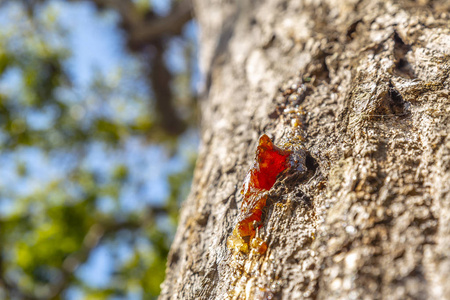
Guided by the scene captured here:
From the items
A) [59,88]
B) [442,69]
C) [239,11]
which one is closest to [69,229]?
[59,88]

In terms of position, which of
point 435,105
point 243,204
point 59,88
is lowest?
point 435,105

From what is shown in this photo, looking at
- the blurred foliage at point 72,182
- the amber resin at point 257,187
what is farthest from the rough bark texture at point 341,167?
the blurred foliage at point 72,182

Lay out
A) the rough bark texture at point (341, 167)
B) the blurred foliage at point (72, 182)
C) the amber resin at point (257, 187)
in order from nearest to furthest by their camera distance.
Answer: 1. the rough bark texture at point (341, 167)
2. the amber resin at point (257, 187)
3. the blurred foliage at point (72, 182)

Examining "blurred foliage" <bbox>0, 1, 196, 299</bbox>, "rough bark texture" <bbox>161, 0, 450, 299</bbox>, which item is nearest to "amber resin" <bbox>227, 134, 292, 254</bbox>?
"rough bark texture" <bbox>161, 0, 450, 299</bbox>

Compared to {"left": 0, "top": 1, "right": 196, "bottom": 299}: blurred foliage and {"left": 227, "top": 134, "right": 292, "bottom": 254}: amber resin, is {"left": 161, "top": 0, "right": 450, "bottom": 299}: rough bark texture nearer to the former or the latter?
{"left": 227, "top": 134, "right": 292, "bottom": 254}: amber resin

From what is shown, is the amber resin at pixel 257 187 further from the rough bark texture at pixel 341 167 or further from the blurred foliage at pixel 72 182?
the blurred foliage at pixel 72 182

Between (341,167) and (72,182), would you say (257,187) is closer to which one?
(341,167)

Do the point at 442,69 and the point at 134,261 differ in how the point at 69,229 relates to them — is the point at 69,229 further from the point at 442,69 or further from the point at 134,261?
the point at 442,69
